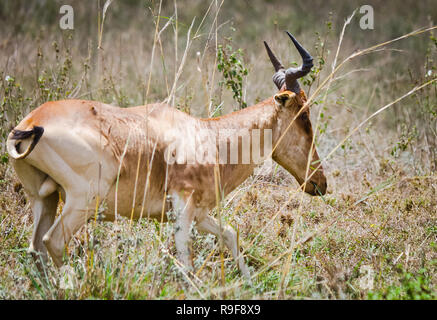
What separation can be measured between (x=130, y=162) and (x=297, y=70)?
169 centimetres

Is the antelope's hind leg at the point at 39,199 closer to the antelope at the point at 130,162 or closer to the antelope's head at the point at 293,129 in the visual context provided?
the antelope at the point at 130,162

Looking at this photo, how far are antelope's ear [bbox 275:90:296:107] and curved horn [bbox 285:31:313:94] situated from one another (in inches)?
5.0

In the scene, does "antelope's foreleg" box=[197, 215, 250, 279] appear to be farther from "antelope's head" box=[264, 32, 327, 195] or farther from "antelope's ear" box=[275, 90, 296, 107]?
"antelope's ear" box=[275, 90, 296, 107]

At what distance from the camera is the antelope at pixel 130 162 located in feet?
13.5

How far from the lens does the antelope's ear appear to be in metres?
4.97

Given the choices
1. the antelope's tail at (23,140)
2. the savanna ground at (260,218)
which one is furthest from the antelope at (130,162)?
the savanna ground at (260,218)

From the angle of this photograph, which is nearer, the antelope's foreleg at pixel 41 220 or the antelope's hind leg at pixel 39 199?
the antelope's hind leg at pixel 39 199

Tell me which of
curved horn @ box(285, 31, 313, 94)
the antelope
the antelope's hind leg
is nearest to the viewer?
the antelope

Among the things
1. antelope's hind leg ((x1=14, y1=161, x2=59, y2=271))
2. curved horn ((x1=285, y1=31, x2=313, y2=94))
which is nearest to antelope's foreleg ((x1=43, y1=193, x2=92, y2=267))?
antelope's hind leg ((x1=14, y1=161, x2=59, y2=271))

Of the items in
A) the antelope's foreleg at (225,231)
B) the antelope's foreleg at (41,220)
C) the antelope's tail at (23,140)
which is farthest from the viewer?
the antelope's foreleg at (225,231)

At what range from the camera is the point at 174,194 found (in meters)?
4.62
